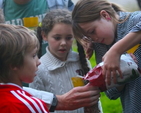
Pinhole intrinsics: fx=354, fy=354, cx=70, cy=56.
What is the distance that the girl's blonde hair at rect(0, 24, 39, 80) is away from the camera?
5.98 feet

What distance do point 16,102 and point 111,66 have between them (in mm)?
632

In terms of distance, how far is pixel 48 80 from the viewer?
2.74 meters

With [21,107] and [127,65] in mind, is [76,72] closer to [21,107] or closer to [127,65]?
[127,65]

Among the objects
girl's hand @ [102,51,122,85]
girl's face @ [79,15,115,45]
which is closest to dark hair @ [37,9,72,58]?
girl's face @ [79,15,115,45]

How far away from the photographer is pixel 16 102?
173cm

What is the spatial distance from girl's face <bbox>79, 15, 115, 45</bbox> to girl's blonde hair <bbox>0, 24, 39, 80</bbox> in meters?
0.60

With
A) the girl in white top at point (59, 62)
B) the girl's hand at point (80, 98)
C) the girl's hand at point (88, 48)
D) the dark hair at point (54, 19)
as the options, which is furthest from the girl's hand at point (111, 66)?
the dark hair at point (54, 19)

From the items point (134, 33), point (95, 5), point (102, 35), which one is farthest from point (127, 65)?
point (95, 5)

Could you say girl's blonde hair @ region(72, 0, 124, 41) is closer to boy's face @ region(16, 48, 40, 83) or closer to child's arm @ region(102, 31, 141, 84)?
child's arm @ region(102, 31, 141, 84)

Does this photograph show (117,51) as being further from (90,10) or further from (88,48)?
(88,48)

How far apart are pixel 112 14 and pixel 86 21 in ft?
0.61

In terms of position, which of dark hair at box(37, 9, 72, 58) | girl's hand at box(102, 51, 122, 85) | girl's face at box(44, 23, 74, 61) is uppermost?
girl's hand at box(102, 51, 122, 85)

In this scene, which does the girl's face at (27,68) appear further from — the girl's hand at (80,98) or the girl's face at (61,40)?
the girl's face at (61,40)

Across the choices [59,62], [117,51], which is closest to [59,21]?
[59,62]
